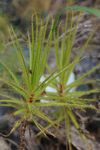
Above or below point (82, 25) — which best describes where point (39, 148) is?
below

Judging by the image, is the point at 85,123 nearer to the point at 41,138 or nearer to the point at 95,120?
the point at 95,120

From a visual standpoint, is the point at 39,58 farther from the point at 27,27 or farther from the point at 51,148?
the point at 27,27

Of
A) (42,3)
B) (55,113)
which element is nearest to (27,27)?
(42,3)

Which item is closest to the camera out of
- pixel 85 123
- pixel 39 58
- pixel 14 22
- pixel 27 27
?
pixel 39 58

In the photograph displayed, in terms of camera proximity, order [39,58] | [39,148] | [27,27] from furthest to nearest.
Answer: [27,27] < [39,148] < [39,58]

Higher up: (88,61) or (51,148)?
(88,61)

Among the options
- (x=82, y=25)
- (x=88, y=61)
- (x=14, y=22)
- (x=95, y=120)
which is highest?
(x=14, y=22)

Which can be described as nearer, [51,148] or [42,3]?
[51,148]

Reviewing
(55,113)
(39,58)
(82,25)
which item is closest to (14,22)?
(82,25)

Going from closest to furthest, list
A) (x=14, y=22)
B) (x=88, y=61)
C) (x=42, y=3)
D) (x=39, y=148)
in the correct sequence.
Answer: (x=39, y=148) < (x=88, y=61) < (x=14, y=22) < (x=42, y=3)
